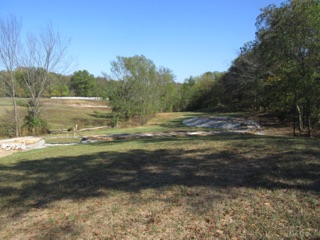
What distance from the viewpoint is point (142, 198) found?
4.30 m

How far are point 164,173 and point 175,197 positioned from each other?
1272 millimetres

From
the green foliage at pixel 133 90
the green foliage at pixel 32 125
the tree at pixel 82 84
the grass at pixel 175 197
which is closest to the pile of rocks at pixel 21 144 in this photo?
the grass at pixel 175 197

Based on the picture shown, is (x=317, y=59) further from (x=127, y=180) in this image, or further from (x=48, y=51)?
(x=48, y=51)

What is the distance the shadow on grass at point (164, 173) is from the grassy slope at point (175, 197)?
0.02 m

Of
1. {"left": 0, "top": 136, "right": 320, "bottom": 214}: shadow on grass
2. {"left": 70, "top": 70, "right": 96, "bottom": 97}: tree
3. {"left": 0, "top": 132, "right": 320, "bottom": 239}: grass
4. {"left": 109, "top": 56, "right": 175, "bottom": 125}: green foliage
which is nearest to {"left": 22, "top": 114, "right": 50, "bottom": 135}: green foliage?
{"left": 109, "top": 56, "right": 175, "bottom": 125}: green foliage

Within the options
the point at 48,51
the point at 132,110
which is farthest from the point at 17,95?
the point at 132,110

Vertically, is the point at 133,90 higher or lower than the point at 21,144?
higher

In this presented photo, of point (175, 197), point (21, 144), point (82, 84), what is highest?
point (82, 84)

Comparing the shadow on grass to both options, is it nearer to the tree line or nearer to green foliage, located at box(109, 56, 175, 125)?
the tree line

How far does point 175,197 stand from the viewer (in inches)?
165

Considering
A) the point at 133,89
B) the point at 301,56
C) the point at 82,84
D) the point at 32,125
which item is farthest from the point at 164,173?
the point at 82,84

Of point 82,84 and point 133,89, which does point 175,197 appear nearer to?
point 133,89

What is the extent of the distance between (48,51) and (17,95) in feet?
16.6

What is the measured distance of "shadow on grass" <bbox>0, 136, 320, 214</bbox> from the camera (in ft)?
15.2
